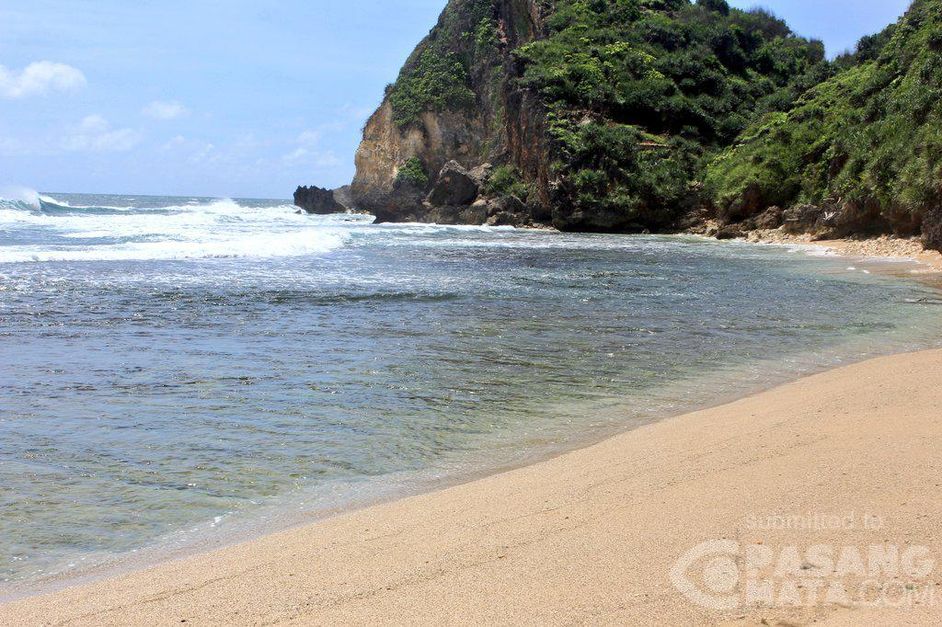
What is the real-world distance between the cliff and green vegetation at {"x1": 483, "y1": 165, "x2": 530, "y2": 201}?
3.4 inches

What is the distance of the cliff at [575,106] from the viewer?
4153cm

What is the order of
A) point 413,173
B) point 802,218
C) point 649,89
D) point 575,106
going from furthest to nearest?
point 413,173 → point 649,89 → point 575,106 → point 802,218

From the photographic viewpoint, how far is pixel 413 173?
59.0m

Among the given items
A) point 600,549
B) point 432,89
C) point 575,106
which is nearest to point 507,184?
point 575,106

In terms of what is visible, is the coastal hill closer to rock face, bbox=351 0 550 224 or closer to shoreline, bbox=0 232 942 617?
rock face, bbox=351 0 550 224

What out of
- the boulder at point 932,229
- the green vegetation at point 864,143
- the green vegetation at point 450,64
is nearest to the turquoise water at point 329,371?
the boulder at point 932,229

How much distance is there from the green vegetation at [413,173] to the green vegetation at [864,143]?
2458 cm

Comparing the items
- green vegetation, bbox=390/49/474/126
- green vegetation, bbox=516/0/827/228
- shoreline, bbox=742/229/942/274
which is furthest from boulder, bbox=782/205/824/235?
green vegetation, bbox=390/49/474/126

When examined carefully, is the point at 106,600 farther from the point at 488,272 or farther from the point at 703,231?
the point at 703,231

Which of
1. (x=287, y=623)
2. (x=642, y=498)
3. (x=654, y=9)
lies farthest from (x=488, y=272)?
(x=654, y=9)

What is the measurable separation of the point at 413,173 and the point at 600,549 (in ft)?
186

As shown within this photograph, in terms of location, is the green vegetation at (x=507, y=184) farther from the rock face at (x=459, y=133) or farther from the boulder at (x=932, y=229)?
the boulder at (x=932, y=229)

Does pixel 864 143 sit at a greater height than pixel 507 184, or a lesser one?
greater

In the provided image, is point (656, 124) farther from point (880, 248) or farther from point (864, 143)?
point (880, 248)
